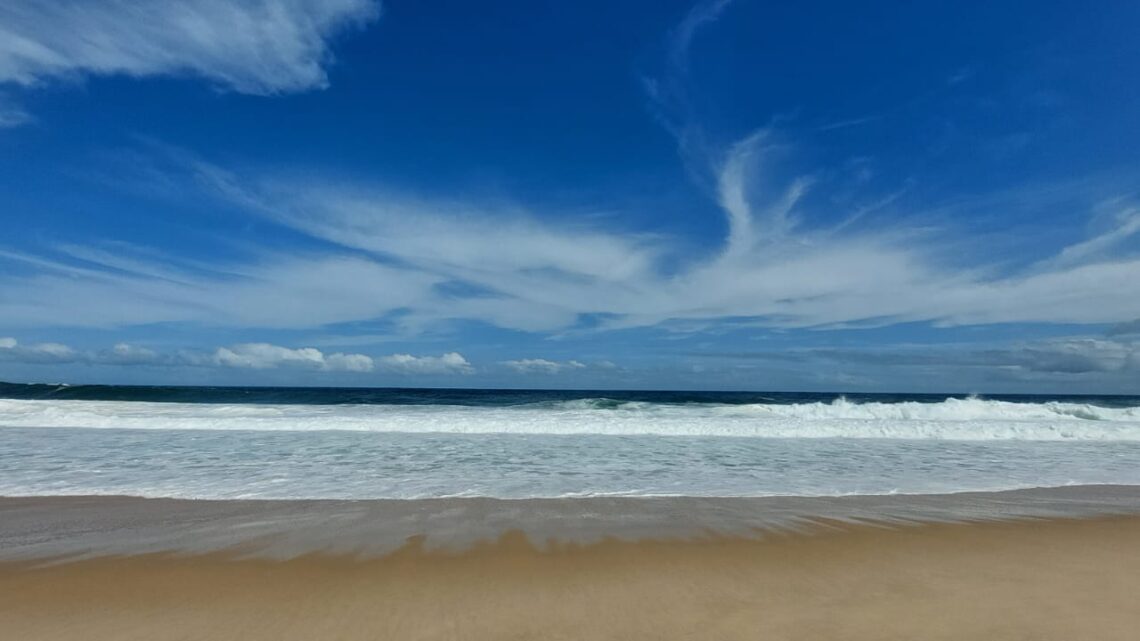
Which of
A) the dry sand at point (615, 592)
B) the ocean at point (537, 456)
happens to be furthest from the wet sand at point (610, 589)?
the ocean at point (537, 456)

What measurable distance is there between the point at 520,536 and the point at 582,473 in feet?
12.9

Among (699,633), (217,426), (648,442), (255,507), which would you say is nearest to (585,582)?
(699,633)

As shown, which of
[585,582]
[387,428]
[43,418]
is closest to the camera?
[585,582]

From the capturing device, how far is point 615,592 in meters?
4.09

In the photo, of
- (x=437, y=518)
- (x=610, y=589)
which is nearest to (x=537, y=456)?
(x=437, y=518)

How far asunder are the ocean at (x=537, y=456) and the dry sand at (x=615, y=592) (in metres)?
2.60

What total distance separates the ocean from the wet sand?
249 centimetres

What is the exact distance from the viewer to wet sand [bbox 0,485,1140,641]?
138 inches

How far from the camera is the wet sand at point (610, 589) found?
3.51 metres

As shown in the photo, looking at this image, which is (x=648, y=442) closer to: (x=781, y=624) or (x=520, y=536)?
(x=520, y=536)

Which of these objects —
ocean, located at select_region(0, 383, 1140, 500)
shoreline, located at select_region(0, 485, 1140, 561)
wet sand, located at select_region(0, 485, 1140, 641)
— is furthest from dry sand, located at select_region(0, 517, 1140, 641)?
ocean, located at select_region(0, 383, 1140, 500)

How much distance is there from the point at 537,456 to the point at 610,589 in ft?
25.0

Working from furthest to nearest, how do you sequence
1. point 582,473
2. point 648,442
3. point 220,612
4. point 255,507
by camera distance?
1. point 648,442
2. point 582,473
3. point 255,507
4. point 220,612

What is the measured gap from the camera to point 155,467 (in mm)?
9789
